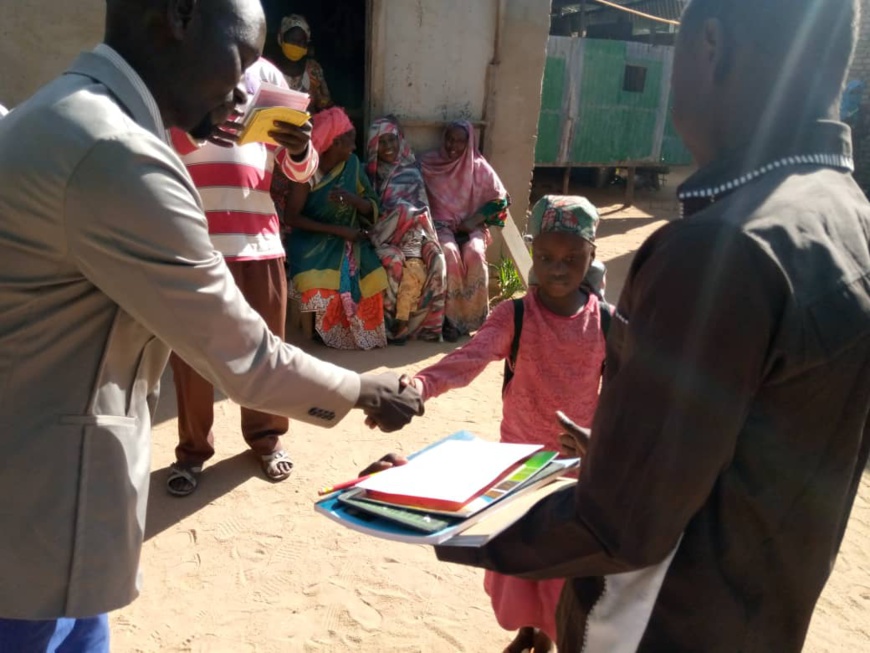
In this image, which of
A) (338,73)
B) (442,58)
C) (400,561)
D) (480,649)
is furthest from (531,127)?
(480,649)

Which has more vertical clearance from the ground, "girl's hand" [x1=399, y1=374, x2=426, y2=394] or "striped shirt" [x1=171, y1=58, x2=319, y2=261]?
"striped shirt" [x1=171, y1=58, x2=319, y2=261]

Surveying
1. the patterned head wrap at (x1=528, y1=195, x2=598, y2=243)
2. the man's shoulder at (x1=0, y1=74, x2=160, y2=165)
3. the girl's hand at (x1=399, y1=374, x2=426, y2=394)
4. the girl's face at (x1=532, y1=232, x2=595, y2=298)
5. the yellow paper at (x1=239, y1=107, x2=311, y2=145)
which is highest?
the man's shoulder at (x1=0, y1=74, x2=160, y2=165)

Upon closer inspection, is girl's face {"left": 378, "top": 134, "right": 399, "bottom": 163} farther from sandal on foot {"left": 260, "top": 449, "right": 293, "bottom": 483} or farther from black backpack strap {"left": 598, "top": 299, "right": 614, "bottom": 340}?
black backpack strap {"left": 598, "top": 299, "right": 614, "bottom": 340}

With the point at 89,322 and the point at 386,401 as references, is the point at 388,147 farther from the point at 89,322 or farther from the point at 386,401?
the point at 89,322

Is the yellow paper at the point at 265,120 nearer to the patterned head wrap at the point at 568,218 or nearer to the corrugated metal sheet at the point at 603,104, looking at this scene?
the patterned head wrap at the point at 568,218

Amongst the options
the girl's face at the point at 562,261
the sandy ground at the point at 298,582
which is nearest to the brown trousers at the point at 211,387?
the sandy ground at the point at 298,582

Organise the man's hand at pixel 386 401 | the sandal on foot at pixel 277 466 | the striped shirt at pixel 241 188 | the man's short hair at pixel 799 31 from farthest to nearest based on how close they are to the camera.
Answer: the sandal on foot at pixel 277 466 < the striped shirt at pixel 241 188 < the man's hand at pixel 386 401 < the man's short hair at pixel 799 31

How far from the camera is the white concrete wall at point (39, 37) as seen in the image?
4605mm

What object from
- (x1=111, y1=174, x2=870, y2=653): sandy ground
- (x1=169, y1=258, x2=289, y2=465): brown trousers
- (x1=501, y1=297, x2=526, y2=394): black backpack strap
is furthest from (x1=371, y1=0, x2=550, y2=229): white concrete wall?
(x1=501, y1=297, x2=526, y2=394): black backpack strap

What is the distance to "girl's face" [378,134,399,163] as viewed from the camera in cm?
602

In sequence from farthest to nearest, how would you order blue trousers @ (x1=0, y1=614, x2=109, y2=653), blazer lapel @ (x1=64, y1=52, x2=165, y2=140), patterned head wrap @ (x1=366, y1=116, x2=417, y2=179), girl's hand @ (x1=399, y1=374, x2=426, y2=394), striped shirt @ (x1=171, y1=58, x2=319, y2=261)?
patterned head wrap @ (x1=366, y1=116, x2=417, y2=179) < striped shirt @ (x1=171, y1=58, x2=319, y2=261) < girl's hand @ (x1=399, y1=374, x2=426, y2=394) < blue trousers @ (x1=0, y1=614, x2=109, y2=653) < blazer lapel @ (x1=64, y1=52, x2=165, y2=140)

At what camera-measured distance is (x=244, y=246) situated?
3.43m

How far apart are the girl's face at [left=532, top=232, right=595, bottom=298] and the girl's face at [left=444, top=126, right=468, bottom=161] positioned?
397cm

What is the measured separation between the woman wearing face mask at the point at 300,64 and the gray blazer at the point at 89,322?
15.2ft
